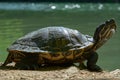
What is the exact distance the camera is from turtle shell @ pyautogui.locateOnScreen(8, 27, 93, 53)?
7582mm

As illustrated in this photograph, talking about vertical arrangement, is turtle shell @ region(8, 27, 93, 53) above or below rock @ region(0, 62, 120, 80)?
above

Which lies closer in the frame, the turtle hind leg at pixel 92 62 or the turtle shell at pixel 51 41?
the turtle shell at pixel 51 41

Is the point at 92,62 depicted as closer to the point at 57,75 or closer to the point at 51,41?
the point at 51,41

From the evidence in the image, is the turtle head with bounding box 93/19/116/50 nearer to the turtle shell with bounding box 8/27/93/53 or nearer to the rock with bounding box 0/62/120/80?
the turtle shell with bounding box 8/27/93/53

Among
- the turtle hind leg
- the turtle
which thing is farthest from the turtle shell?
the turtle hind leg

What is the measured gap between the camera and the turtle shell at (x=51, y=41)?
758 centimetres

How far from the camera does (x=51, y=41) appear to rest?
7.64 metres

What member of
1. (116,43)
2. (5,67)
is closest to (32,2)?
(116,43)

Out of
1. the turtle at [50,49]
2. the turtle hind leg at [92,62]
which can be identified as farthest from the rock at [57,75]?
the turtle hind leg at [92,62]

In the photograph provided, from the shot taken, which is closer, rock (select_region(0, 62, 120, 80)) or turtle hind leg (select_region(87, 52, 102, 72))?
rock (select_region(0, 62, 120, 80))

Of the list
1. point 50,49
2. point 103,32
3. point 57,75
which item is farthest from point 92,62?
point 57,75

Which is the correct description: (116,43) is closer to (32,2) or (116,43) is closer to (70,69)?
(70,69)

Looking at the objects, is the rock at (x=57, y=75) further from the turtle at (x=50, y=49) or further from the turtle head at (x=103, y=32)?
the turtle head at (x=103, y=32)

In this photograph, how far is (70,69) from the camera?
7.47 meters
